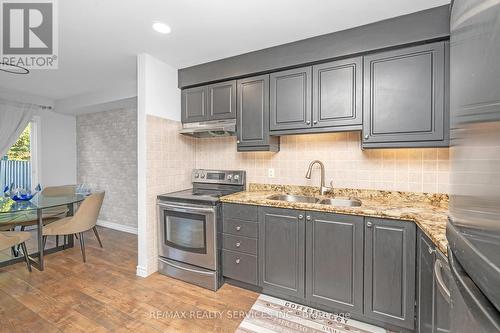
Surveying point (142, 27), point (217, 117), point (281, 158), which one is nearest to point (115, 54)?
point (142, 27)

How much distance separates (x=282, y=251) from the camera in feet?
6.64

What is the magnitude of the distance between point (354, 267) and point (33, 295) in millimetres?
2924

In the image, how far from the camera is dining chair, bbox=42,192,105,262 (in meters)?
2.74

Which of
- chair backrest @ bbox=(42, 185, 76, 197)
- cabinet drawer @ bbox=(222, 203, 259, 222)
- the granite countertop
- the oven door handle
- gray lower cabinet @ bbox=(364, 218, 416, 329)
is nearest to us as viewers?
the granite countertop

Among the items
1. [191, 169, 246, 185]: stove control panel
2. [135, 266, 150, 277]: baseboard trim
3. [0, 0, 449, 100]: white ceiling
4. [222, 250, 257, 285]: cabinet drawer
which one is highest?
[0, 0, 449, 100]: white ceiling

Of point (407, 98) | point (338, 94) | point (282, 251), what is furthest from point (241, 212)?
point (407, 98)

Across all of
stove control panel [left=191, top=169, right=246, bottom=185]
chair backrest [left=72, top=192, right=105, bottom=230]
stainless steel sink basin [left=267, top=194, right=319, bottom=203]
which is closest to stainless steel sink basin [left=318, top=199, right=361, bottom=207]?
Answer: stainless steel sink basin [left=267, top=194, right=319, bottom=203]

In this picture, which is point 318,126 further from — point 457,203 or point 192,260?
point 192,260

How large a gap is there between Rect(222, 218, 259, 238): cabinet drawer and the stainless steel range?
8 centimetres

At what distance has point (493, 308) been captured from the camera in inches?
17.4

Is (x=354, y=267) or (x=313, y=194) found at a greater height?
(x=313, y=194)

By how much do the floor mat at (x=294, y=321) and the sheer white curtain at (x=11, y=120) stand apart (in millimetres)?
4597

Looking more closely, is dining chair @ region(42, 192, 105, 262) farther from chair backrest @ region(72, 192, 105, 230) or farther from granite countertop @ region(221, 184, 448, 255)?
granite countertop @ region(221, 184, 448, 255)

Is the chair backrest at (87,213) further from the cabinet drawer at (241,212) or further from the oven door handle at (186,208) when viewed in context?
the cabinet drawer at (241,212)
